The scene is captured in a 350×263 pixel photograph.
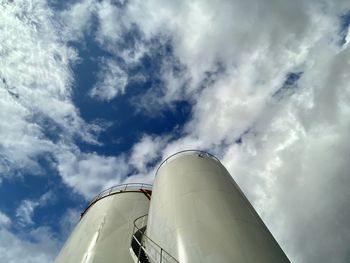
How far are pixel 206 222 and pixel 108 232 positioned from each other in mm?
6497

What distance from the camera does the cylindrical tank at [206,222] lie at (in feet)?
21.7

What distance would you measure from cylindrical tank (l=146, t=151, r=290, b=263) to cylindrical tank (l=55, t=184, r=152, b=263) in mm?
3041

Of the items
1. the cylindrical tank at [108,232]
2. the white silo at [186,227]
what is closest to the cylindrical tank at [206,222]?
the white silo at [186,227]

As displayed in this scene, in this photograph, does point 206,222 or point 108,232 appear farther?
point 108,232

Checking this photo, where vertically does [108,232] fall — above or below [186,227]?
above

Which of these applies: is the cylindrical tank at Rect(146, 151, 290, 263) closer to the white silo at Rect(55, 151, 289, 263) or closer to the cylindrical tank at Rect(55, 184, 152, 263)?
the white silo at Rect(55, 151, 289, 263)

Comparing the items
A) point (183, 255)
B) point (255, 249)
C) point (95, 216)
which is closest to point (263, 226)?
point (255, 249)

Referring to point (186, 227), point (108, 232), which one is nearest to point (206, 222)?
point (186, 227)

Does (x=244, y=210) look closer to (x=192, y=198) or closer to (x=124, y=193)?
(x=192, y=198)

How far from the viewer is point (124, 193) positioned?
15930mm

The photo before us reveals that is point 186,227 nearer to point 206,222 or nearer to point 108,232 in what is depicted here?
point 206,222

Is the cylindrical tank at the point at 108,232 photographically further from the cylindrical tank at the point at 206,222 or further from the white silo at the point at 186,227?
the cylindrical tank at the point at 206,222

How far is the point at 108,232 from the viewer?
1215cm

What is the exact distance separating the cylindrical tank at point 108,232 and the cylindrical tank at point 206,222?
3.04 meters
